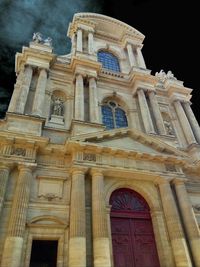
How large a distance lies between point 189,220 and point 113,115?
8.27 metres

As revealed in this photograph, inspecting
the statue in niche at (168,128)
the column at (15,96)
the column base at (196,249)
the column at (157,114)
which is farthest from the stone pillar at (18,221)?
the statue in niche at (168,128)

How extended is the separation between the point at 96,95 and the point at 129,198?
694 cm

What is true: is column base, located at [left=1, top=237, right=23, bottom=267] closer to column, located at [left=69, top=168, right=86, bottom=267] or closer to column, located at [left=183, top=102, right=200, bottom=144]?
column, located at [left=69, top=168, right=86, bottom=267]

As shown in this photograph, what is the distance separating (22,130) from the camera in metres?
11.9

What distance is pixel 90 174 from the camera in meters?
11.4

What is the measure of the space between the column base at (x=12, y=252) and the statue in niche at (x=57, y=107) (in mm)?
7742

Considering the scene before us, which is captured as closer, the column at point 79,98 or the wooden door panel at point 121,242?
the wooden door panel at point 121,242

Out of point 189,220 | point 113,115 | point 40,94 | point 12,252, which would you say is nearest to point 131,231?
point 189,220

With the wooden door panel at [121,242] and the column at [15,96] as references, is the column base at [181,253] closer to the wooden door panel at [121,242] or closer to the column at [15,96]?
the wooden door panel at [121,242]

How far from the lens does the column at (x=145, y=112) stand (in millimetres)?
15321

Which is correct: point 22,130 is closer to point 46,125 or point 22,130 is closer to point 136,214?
point 46,125

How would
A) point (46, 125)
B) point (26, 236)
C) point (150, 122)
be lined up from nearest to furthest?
point (26, 236) → point (46, 125) → point (150, 122)

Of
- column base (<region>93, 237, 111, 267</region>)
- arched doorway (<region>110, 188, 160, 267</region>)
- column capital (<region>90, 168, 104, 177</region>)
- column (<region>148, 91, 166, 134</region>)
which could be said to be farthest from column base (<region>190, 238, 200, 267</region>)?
column (<region>148, 91, 166, 134</region>)

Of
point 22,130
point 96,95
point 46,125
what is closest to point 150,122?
point 96,95
